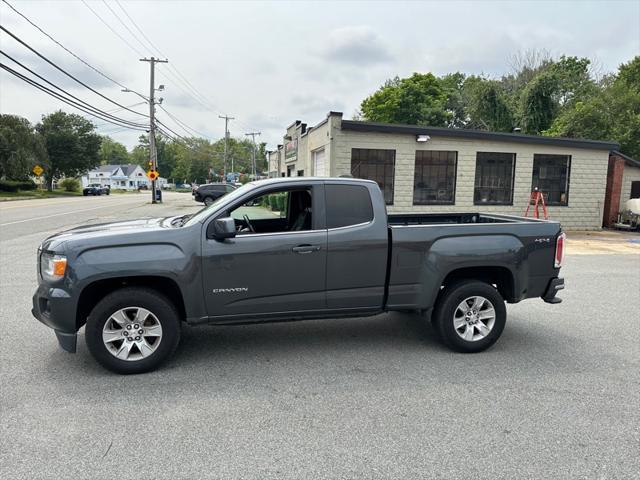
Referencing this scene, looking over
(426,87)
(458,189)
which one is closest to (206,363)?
(458,189)

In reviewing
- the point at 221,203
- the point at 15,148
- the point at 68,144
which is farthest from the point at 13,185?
the point at 221,203

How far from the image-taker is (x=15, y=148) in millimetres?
46469

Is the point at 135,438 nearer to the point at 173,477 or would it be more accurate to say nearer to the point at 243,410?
the point at 173,477

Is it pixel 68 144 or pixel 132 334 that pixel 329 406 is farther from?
pixel 68 144

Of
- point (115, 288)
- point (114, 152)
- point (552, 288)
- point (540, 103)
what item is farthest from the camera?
point (114, 152)

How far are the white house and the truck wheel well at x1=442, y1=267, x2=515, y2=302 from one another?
111 meters

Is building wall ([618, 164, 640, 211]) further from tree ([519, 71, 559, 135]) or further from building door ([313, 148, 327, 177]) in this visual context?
tree ([519, 71, 559, 135])

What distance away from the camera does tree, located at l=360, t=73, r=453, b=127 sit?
44906mm

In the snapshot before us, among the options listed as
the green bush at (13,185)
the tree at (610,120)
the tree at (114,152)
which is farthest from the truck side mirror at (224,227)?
the tree at (114,152)

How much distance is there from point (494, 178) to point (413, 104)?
103 feet

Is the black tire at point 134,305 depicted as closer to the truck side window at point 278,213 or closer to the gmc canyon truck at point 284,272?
the gmc canyon truck at point 284,272

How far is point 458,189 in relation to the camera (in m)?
16.4

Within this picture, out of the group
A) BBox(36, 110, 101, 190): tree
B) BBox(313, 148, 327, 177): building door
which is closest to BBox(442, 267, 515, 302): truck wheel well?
BBox(313, 148, 327, 177): building door

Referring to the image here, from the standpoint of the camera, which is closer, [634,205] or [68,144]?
[634,205]
